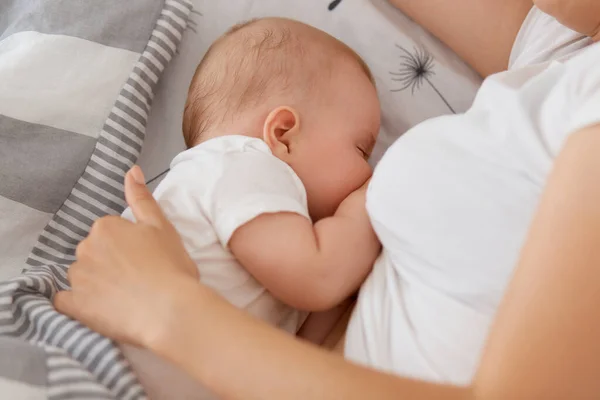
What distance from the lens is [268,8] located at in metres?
1.20

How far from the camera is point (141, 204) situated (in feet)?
2.38

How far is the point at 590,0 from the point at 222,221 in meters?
0.54

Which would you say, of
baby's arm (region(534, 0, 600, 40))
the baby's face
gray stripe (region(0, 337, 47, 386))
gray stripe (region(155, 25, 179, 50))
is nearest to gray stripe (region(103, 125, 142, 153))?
gray stripe (region(155, 25, 179, 50))

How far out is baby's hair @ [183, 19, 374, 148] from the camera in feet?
2.92

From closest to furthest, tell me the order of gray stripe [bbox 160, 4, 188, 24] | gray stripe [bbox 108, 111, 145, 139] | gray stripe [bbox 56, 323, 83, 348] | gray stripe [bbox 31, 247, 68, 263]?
gray stripe [bbox 56, 323, 83, 348] → gray stripe [bbox 31, 247, 68, 263] → gray stripe [bbox 108, 111, 145, 139] → gray stripe [bbox 160, 4, 188, 24]

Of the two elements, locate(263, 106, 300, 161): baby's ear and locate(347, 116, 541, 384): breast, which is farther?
locate(263, 106, 300, 161): baby's ear

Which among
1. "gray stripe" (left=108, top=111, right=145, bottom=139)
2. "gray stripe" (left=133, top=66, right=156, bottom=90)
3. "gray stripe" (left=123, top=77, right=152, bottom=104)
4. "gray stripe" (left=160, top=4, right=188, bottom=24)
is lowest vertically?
"gray stripe" (left=108, top=111, right=145, bottom=139)

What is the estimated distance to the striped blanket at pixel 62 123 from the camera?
2.85 ft

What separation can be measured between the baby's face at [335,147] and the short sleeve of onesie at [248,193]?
2.8 inches

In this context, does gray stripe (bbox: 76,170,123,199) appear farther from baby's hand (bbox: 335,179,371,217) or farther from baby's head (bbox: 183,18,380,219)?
baby's hand (bbox: 335,179,371,217)

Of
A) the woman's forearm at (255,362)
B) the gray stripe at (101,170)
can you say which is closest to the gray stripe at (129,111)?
the gray stripe at (101,170)

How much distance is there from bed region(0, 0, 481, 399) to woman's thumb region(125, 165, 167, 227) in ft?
0.48

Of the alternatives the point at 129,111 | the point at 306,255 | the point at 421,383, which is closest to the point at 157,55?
the point at 129,111

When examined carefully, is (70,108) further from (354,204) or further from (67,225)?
(354,204)
